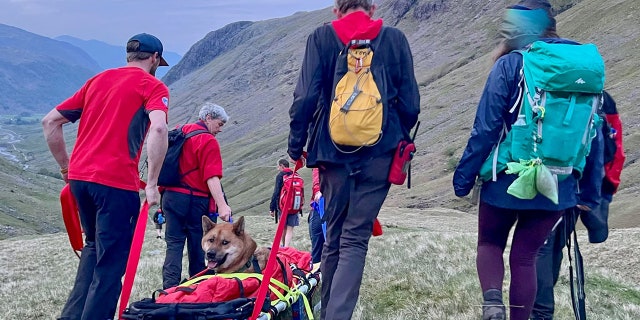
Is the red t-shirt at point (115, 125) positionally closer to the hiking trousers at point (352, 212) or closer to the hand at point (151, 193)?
the hand at point (151, 193)

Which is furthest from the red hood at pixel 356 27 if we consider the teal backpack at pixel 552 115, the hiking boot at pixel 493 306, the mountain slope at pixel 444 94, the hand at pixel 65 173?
the mountain slope at pixel 444 94

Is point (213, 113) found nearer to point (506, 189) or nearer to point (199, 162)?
point (199, 162)

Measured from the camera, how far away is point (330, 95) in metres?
5.35

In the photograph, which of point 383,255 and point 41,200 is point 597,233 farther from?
point 41,200

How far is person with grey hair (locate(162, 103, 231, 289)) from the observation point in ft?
25.7

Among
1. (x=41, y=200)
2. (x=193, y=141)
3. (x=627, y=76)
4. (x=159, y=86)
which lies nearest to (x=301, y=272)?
(x=193, y=141)

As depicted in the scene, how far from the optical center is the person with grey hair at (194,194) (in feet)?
25.7

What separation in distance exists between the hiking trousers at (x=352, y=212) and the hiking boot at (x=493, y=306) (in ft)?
3.27

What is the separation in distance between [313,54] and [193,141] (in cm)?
310

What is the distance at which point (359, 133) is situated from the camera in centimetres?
500

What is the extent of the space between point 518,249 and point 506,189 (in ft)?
1.77

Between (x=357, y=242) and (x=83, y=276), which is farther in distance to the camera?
(x=83, y=276)

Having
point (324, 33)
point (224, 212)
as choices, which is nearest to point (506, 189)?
point (324, 33)

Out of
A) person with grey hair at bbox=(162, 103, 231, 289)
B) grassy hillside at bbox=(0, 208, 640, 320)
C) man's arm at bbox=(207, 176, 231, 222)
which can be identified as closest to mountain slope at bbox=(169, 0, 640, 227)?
grassy hillside at bbox=(0, 208, 640, 320)
